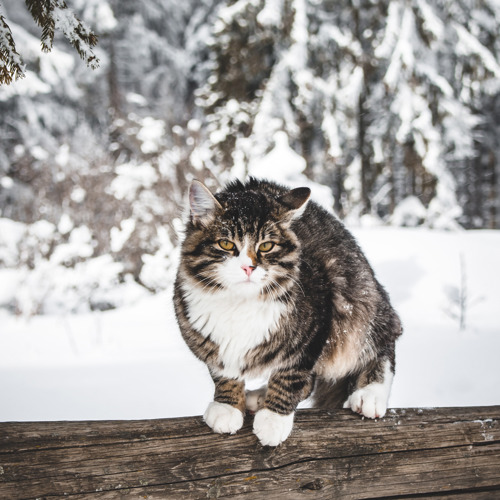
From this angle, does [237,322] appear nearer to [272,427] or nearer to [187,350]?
[272,427]

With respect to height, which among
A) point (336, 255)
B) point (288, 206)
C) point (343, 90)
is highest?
point (343, 90)

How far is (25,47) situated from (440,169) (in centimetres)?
850

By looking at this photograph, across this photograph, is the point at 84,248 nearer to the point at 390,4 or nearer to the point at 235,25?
the point at 235,25

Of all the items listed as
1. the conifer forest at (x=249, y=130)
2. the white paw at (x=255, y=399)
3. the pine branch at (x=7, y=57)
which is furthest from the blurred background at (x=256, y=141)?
the pine branch at (x=7, y=57)

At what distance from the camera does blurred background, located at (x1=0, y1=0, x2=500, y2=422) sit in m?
5.73

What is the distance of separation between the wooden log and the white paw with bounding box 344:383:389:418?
0.10ft

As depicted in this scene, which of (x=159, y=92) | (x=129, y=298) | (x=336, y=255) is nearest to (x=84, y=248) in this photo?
(x=129, y=298)

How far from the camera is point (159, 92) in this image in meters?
16.1

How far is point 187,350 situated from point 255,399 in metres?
1.72

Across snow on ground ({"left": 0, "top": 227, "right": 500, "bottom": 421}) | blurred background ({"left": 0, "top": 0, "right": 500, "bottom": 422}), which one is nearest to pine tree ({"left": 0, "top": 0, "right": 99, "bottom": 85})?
snow on ground ({"left": 0, "top": 227, "right": 500, "bottom": 421})

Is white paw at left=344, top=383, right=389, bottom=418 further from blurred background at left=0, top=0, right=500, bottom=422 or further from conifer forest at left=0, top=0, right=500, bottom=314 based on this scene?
conifer forest at left=0, top=0, right=500, bottom=314

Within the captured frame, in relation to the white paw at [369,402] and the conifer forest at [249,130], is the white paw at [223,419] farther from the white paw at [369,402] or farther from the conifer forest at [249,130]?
the conifer forest at [249,130]

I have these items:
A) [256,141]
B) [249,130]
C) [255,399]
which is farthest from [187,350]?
[249,130]

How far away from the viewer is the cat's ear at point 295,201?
1.84 m
